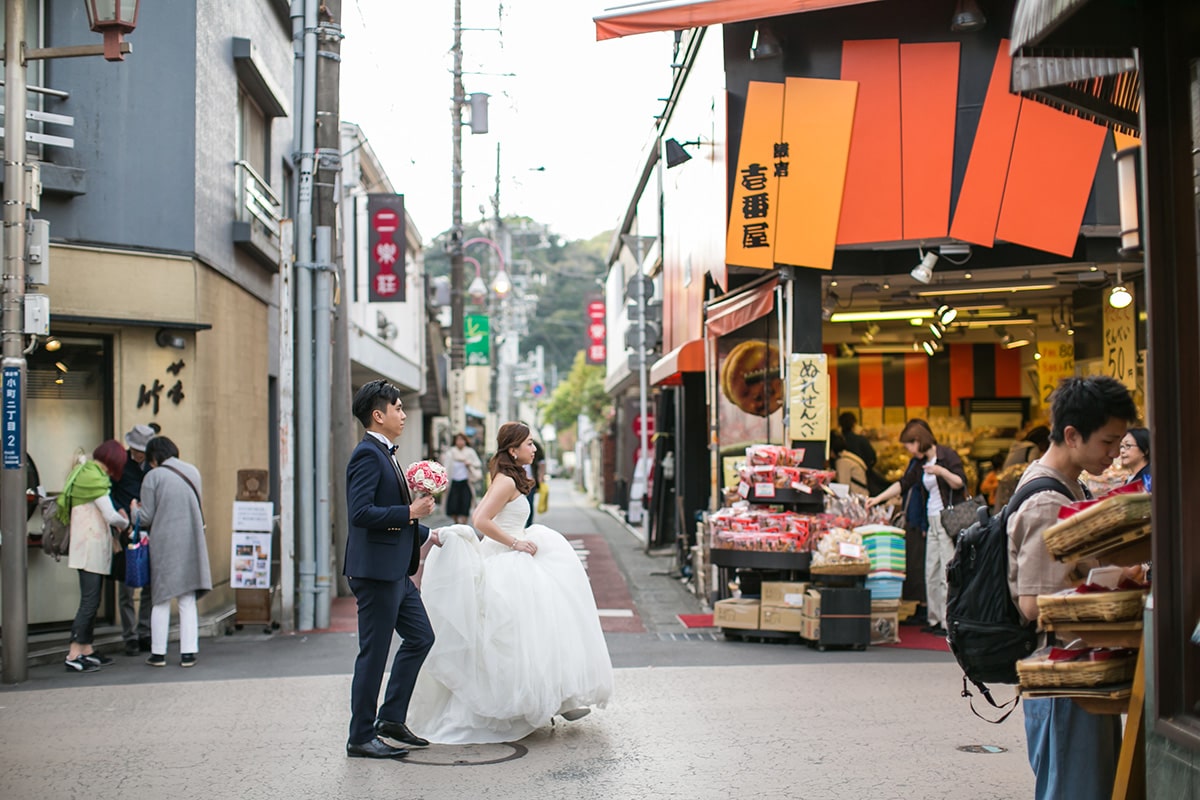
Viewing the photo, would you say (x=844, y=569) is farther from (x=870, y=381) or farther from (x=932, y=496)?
(x=870, y=381)

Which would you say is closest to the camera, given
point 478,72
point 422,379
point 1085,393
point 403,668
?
point 1085,393

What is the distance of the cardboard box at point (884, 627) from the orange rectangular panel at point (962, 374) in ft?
26.2

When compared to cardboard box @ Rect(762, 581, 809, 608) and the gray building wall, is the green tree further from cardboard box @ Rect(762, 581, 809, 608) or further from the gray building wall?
cardboard box @ Rect(762, 581, 809, 608)

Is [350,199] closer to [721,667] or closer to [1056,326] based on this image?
[1056,326]

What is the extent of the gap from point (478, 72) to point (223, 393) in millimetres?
17240

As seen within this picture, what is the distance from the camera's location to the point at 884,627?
1110cm

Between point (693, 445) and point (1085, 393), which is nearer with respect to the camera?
point (1085, 393)

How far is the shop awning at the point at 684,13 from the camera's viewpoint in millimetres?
11094

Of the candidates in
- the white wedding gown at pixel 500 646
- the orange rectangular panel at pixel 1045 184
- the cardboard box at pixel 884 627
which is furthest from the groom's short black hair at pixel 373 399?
the orange rectangular panel at pixel 1045 184

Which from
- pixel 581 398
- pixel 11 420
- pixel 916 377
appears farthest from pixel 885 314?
pixel 581 398

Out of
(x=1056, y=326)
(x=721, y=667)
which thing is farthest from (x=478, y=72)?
(x=721, y=667)

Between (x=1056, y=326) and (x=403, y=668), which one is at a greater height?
(x=1056, y=326)

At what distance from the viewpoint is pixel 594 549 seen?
22656 mm

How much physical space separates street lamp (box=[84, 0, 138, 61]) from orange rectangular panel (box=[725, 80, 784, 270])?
5.77 meters
